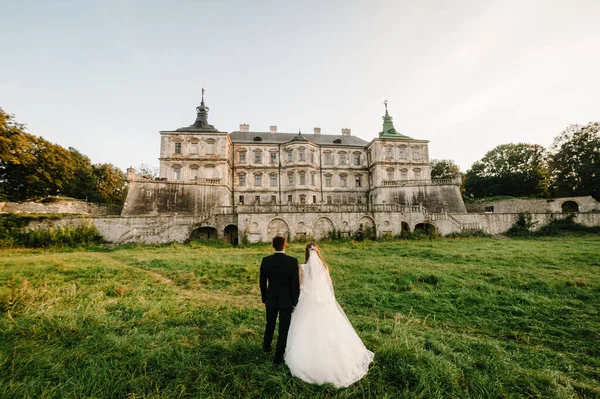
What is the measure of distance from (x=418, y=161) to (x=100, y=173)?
51.0m

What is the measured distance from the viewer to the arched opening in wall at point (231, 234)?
2375 cm

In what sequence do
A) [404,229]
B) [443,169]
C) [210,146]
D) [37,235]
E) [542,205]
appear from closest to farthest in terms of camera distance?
[37,235] < [404,229] < [542,205] < [210,146] < [443,169]

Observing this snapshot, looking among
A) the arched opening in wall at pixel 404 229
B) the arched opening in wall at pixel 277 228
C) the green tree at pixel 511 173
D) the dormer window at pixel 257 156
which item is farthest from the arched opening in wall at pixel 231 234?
the green tree at pixel 511 173

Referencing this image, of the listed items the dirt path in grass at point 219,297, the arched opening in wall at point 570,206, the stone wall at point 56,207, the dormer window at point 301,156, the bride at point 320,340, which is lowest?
the dirt path in grass at point 219,297

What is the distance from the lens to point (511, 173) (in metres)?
39.8

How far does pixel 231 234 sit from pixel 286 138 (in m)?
20.5

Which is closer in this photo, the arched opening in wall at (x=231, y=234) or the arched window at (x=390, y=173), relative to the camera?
the arched opening in wall at (x=231, y=234)

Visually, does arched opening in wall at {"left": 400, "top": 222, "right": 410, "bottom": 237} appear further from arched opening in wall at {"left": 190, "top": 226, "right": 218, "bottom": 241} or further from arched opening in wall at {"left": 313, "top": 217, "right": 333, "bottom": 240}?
arched opening in wall at {"left": 190, "top": 226, "right": 218, "bottom": 241}

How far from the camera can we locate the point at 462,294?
7.90 m

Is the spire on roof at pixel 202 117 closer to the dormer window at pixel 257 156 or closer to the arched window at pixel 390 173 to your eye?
the dormer window at pixel 257 156

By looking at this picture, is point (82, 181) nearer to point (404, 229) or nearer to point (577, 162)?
point (404, 229)

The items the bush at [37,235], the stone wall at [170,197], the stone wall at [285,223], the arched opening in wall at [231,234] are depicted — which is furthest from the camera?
the stone wall at [170,197]

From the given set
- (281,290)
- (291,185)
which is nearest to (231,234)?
(291,185)

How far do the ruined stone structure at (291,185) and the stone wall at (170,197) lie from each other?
0.10 m
